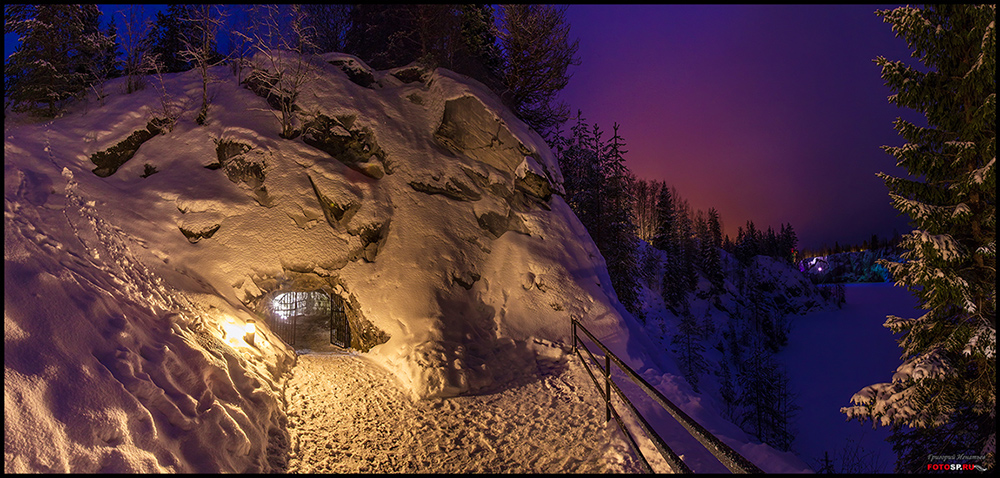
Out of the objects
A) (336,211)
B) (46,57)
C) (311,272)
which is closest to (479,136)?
(336,211)

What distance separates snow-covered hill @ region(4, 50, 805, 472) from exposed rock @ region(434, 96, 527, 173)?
2.8 inches

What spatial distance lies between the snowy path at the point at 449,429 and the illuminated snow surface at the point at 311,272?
0.04 m

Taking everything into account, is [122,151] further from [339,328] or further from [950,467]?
[950,467]

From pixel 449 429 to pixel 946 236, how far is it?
8558mm

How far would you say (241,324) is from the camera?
7.50 meters

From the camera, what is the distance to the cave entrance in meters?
17.3

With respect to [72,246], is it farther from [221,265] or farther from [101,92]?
[101,92]

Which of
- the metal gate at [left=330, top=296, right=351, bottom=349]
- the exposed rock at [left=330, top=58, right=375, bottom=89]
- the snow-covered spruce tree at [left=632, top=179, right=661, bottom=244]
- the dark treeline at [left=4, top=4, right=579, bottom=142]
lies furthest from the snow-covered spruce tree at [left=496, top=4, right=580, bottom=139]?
the snow-covered spruce tree at [left=632, top=179, right=661, bottom=244]

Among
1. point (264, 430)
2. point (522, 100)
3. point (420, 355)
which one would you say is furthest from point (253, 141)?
point (522, 100)

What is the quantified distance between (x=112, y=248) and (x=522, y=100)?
14.8 m

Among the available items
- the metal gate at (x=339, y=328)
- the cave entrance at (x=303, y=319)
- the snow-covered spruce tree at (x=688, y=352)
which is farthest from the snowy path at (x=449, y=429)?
the snow-covered spruce tree at (x=688, y=352)

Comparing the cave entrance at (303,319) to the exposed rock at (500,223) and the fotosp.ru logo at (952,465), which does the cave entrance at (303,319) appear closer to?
the exposed rock at (500,223)

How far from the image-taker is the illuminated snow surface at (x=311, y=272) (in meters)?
4.09

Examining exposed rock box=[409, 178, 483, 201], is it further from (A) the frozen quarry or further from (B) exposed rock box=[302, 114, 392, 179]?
(B) exposed rock box=[302, 114, 392, 179]
